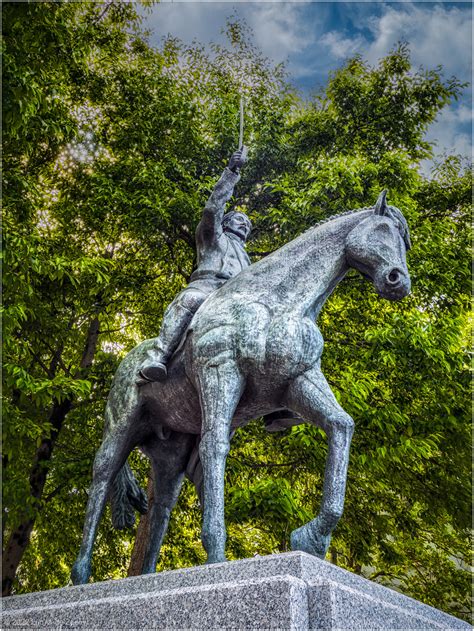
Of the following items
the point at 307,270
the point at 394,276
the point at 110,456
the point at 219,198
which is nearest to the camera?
the point at 394,276

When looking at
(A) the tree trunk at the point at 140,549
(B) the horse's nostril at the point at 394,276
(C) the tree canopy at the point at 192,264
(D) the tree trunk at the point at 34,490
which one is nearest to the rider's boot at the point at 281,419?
(B) the horse's nostril at the point at 394,276

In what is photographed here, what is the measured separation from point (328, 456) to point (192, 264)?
8.71 m

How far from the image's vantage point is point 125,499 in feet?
19.7

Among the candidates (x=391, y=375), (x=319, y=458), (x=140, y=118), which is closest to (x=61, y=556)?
(x=319, y=458)

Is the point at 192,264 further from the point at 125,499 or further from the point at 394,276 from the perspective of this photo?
the point at 394,276

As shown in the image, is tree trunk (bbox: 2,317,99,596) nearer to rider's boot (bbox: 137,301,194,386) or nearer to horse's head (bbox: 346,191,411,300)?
rider's boot (bbox: 137,301,194,386)

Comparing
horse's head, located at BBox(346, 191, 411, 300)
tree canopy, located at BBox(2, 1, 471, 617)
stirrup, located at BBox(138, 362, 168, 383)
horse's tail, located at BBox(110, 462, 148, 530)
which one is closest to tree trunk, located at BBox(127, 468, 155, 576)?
tree canopy, located at BBox(2, 1, 471, 617)

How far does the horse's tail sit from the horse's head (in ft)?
9.14

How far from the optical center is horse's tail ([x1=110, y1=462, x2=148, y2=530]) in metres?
5.92

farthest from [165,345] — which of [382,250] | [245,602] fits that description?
[245,602]

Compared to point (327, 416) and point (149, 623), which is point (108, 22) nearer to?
point (327, 416)

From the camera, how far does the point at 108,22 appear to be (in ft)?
44.2

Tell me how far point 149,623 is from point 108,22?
1280 centimetres

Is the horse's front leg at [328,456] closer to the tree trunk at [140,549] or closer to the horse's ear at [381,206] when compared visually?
the horse's ear at [381,206]
